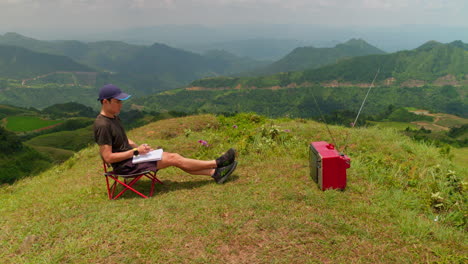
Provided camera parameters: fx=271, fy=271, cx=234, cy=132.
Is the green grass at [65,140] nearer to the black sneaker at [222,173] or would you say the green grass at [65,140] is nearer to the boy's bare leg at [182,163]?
the boy's bare leg at [182,163]

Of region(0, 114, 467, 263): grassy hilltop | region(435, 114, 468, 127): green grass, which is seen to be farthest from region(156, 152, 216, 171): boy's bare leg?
region(435, 114, 468, 127): green grass

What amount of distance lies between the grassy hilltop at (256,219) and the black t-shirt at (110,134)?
1160 millimetres

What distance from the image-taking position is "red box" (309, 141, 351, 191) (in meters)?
5.32

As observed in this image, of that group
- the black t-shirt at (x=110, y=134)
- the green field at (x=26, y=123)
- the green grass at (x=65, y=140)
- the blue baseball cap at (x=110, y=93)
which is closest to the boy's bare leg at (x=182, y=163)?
the black t-shirt at (x=110, y=134)

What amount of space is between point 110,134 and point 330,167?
4.53 metres

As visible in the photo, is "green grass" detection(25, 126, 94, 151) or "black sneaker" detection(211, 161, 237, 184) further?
"green grass" detection(25, 126, 94, 151)

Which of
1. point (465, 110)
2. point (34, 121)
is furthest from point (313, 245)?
point (465, 110)

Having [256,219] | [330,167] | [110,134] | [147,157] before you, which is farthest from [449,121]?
[110,134]

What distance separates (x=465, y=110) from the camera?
168250 millimetres

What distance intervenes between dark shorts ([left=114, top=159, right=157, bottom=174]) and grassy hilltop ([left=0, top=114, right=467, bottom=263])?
0.63 m

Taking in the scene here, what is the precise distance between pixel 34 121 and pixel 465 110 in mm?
237758

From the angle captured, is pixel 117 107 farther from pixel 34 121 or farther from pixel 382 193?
pixel 34 121

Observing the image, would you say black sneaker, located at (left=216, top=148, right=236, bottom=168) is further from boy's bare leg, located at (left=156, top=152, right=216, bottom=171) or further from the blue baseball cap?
the blue baseball cap

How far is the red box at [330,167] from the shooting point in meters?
5.32
